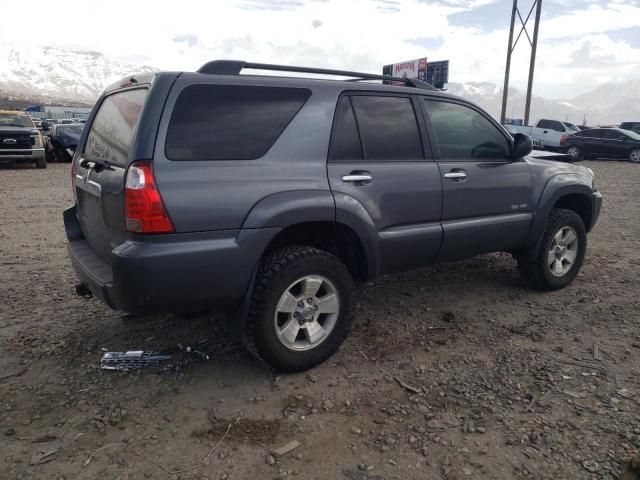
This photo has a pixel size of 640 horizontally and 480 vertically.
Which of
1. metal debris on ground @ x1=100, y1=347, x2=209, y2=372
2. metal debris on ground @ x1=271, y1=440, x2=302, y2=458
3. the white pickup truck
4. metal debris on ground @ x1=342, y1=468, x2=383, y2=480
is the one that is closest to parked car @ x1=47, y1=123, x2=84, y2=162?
metal debris on ground @ x1=100, y1=347, x2=209, y2=372

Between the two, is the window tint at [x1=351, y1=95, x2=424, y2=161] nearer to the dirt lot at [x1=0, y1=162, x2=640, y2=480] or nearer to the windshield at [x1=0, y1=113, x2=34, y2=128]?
the dirt lot at [x1=0, y1=162, x2=640, y2=480]

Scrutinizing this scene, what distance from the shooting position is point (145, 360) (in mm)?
3393

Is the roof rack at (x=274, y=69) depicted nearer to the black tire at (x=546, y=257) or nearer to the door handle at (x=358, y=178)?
the door handle at (x=358, y=178)

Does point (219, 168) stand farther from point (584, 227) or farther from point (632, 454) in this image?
point (584, 227)

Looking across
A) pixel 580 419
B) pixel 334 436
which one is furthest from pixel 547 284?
pixel 334 436

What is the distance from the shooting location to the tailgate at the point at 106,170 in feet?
9.21

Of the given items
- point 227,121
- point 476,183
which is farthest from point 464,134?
point 227,121

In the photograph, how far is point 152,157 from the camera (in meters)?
2.64

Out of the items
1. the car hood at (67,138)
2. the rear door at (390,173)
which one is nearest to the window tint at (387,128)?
the rear door at (390,173)

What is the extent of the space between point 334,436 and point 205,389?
Answer: 89 cm

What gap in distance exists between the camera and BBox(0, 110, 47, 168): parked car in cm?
1433

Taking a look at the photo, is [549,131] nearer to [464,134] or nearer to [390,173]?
[464,134]

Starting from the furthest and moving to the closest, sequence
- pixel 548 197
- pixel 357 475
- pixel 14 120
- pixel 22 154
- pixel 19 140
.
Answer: pixel 14 120
pixel 22 154
pixel 19 140
pixel 548 197
pixel 357 475

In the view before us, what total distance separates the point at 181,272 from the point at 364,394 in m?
1.28
